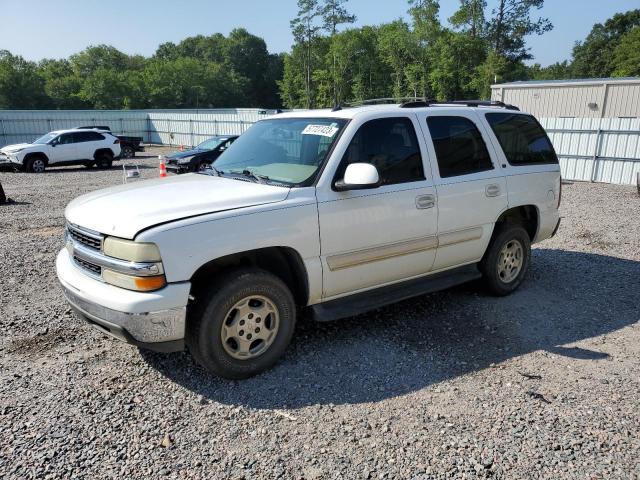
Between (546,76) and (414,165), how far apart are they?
102 metres

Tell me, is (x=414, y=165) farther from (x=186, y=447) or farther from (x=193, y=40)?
(x=193, y=40)

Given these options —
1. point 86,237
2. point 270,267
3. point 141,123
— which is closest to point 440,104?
point 270,267

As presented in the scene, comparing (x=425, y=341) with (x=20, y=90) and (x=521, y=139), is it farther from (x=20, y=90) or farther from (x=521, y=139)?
(x=20, y=90)

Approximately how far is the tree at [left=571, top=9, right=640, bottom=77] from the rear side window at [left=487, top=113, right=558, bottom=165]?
8488cm

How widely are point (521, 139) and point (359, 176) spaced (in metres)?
2.70

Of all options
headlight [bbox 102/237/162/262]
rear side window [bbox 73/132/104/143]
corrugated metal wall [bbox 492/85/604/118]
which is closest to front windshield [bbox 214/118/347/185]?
headlight [bbox 102/237/162/262]

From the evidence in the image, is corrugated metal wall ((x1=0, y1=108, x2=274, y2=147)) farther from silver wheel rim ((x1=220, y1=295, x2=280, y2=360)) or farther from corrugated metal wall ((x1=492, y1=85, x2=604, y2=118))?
silver wheel rim ((x1=220, y1=295, x2=280, y2=360))

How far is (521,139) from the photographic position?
18.0 feet

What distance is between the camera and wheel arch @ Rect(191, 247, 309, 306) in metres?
3.61

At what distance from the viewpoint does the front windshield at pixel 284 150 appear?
4023 mm

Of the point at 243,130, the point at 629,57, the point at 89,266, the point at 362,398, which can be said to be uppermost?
the point at 629,57

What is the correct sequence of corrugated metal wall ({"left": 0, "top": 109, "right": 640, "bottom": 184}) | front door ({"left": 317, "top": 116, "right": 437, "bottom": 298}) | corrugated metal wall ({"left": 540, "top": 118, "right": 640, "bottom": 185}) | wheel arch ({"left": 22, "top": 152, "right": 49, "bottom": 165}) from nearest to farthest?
1. front door ({"left": 317, "top": 116, "right": 437, "bottom": 298})
2. corrugated metal wall ({"left": 540, "top": 118, "right": 640, "bottom": 185})
3. corrugated metal wall ({"left": 0, "top": 109, "right": 640, "bottom": 184})
4. wheel arch ({"left": 22, "top": 152, "right": 49, "bottom": 165})

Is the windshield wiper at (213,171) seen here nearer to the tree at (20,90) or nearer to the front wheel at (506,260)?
the front wheel at (506,260)

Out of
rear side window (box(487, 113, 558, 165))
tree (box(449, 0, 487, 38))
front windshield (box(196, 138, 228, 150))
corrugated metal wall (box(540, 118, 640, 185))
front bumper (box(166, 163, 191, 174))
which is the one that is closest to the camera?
rear side window (box(487, 113, 558, 165))
